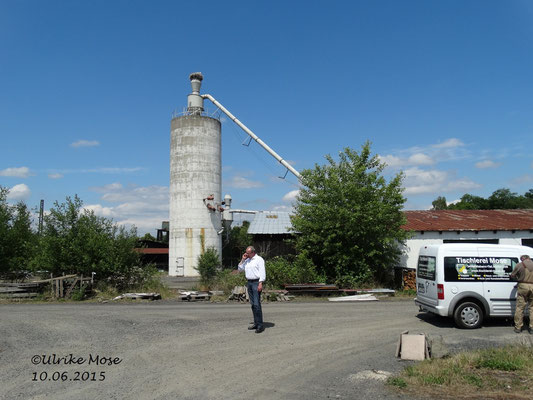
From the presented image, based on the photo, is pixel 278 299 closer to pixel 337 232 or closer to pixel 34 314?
pixel 337 232

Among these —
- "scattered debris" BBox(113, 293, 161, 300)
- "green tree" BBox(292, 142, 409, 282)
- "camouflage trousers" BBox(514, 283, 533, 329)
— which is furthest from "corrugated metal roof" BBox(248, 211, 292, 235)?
"camouflage trousers" BBox(514, 283, 533, 329)

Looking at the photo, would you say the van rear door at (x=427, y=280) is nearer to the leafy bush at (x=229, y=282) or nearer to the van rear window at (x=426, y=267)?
the van rear window at (x=426, y=267)

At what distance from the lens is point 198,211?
109ft

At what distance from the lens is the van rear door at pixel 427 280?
970 centimetres

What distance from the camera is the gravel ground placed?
5430 mm

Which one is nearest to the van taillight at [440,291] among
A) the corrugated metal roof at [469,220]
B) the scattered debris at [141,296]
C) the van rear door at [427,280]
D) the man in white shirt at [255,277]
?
the van rear door at [427,280]

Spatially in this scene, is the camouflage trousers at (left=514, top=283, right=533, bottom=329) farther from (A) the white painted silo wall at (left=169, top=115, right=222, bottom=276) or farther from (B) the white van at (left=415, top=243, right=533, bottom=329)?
(A) the white painted silo wall at (left=169, top=115, right=222, bottom=276)

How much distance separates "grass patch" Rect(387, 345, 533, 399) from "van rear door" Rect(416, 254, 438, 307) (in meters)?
2.86

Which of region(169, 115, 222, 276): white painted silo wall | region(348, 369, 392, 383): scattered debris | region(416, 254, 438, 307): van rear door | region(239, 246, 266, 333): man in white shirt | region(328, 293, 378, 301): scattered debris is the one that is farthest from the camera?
region(169, 115, 222, 276): white painted silo wall

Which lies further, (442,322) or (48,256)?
(48,256)

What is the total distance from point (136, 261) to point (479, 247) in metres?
14.9

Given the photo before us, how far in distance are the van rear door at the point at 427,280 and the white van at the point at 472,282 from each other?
24mm

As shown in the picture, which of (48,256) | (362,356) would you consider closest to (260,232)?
(48,256)

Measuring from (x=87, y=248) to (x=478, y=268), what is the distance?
15.5m
